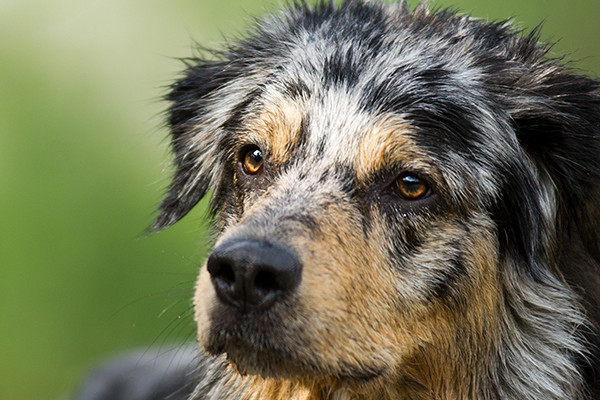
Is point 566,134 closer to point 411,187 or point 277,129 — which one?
point 411,187

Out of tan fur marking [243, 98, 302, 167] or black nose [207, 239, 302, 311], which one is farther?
tan fur marking [243, 98, 302, 167]

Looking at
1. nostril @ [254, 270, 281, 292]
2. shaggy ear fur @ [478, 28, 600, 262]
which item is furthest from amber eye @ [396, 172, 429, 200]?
nostril @ [254, 270, 281, 292]

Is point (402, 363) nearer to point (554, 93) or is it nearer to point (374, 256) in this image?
point (374, 256)

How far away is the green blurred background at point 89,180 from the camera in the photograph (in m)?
7.19

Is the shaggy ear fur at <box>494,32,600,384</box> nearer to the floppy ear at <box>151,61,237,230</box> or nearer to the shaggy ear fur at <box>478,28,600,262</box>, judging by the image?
the shaggy ear fur at <box>478,28,600,262</box>

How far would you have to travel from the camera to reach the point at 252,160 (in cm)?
363

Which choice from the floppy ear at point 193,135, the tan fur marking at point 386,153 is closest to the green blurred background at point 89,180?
the floppy ear at point 193,135

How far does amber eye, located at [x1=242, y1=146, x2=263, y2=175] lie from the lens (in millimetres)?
3588

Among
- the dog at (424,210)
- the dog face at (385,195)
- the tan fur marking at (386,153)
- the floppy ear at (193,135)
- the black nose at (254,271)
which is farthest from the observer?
the floppy ear at (193,135)

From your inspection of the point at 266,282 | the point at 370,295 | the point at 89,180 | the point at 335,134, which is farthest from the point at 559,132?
the point at 89,180

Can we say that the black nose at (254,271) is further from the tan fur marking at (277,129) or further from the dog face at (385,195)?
the tan fur marking at (277,129)

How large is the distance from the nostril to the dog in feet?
0.52

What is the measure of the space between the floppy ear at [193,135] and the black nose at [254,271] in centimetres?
119

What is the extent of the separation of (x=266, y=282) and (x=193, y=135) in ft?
4.85
